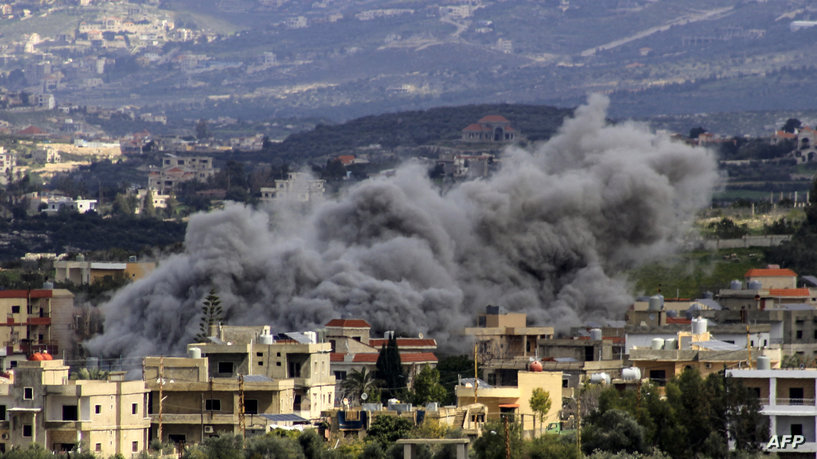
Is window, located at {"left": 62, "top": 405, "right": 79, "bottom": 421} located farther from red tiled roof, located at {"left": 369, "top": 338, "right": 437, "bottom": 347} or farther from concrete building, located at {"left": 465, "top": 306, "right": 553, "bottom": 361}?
red tiled roof, located at {"left": 369, "top": 338, "right": 437, "bottom": 347}

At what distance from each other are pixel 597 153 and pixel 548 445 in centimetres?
5308

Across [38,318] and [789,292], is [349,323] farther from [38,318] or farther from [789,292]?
[789,292]

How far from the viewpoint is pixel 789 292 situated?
7269cm

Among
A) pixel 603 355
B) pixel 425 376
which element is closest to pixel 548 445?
pixel 425 376

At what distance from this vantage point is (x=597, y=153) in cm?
9219

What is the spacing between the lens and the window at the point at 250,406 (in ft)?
159

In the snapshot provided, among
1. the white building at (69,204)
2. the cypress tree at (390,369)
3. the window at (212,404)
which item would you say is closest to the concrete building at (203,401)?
the window at (212,404)

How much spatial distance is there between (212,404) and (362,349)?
19.0 meters

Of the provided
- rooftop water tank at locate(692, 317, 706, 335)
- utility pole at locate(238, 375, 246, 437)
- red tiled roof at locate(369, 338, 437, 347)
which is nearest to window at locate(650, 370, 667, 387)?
rooftop water tank at locate(692, 317, 706, 335)

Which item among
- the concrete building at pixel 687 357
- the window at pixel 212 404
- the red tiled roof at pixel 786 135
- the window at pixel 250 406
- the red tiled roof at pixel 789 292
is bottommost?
the red tiled roof at pixel 789 292

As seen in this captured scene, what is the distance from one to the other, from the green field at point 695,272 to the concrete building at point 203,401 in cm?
3422

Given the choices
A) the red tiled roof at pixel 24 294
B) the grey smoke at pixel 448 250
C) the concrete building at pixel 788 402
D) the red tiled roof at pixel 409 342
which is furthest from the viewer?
the red tiled roof at pixel 24 294

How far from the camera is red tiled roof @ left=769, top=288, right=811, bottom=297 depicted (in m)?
72.1

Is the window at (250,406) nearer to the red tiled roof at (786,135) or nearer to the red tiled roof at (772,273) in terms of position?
the red tiled roof at (772,273)
